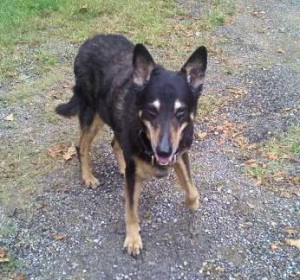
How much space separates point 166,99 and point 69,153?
7.05ft

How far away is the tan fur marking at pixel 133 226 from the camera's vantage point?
3926 mm

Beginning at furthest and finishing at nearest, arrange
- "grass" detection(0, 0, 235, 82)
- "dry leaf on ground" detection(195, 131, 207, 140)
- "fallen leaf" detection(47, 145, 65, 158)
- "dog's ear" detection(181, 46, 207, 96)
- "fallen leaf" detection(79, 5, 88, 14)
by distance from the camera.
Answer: "fallen leaf" detection(79, 5, 88, 14)
"grass" detection(0, 0, 235, 82)
"dry leaf on ground" detection(195, 131, 207, 140)
"fallen leaf" detection(47, 145, 65, 158)
"dog's ear" detection(181, 46, 207, 96)

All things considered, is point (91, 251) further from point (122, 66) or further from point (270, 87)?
point (270, 87)

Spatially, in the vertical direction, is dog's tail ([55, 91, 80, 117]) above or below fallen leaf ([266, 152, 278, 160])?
above

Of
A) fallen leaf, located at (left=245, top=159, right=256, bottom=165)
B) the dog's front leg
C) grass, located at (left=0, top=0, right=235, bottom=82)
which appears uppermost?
the dog's front leg

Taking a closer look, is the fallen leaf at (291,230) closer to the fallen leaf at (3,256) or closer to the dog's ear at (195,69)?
the dog's ear at (195,69)

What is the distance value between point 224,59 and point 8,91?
3204 millimetres

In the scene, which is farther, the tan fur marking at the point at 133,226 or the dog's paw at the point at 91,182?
the dog's paw at the point at 91,182

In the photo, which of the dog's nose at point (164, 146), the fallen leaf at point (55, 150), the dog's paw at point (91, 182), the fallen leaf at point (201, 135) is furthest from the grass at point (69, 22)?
the dog's nose at point (164, 146)

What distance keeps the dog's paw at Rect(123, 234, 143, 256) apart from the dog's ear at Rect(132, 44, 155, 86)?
4.17 feet

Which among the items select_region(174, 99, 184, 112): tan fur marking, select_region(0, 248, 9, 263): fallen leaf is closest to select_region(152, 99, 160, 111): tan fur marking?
select_region(174, 99, 184, 112): tan fur marking

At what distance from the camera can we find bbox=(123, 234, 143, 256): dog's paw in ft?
12.9

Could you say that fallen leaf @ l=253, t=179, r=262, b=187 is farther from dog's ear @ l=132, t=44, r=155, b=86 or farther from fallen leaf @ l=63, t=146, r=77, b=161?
fallen leaf @ l=63, t=146, r=77, b=161

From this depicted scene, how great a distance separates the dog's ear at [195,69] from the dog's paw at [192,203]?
43.2 inches
